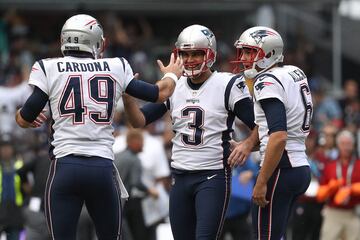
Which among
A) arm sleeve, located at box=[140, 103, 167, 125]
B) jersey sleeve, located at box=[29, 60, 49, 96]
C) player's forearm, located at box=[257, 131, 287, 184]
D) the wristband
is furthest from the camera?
arm sleeve, located at box=[140, 103, 167, 125]

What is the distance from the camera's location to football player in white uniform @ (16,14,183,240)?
747cm

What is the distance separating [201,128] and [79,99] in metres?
1.17

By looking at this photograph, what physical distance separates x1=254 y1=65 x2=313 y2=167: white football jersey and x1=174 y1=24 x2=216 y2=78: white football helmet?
0.58 metres

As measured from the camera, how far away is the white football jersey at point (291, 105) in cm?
772

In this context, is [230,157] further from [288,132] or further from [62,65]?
[62,65]

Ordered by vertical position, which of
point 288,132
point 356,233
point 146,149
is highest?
point 288,132

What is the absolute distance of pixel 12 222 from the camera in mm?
11844

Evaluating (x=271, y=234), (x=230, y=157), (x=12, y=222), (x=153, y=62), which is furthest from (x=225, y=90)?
(x=153, y=62)

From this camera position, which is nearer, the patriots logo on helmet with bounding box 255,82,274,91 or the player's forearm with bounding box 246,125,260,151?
the patriots logo on helmet with bounding box 255,82,274,91

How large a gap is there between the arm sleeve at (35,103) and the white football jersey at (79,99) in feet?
0.12

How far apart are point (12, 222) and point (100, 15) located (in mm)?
8621

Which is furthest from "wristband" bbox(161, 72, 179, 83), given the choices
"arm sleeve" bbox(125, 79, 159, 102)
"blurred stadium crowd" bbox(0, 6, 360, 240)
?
"blurred stadium crowd" bbox(0, 6, 360, 240)

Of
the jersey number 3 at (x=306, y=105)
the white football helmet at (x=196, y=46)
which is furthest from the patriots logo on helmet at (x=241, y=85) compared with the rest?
the jersey number 3 at (x=306, y=105)

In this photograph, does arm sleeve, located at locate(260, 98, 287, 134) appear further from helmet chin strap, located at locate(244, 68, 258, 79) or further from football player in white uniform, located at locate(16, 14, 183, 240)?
football player in white uniform, located at locate(16, 14, 183, 240)
